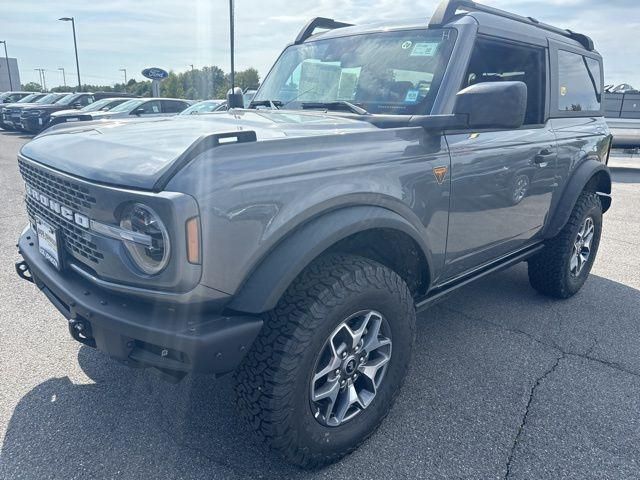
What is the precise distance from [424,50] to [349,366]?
181 centimetres

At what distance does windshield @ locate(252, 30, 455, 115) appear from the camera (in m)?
2.76

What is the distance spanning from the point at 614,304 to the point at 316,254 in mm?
3369

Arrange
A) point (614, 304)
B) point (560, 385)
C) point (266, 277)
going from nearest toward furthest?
point (266, 277) → point (560, 385) → point (614, 304)

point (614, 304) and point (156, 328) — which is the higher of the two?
point (156, 328)

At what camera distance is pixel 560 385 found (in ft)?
9.53

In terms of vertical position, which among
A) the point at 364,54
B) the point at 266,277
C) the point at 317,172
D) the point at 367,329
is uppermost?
the point at 364,54

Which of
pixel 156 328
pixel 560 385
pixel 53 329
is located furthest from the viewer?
pixel 53 329

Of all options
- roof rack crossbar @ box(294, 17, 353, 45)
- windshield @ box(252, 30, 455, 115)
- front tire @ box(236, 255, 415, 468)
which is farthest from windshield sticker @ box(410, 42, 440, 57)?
front tire @ box(236, 255, 415, 468)

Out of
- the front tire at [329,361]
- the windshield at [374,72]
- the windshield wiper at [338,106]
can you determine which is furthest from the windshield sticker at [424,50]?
the front tire at [329,361]

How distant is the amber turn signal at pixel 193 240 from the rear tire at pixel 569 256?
319cm

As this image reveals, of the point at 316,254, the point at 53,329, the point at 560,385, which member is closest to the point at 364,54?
the point at 316,254

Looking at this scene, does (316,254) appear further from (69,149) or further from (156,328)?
(69,149)

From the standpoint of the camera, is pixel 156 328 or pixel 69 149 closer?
pixel 156 328

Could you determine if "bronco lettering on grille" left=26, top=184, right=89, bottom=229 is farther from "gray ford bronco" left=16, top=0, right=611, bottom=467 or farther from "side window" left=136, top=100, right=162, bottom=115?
"side window" left=136, top=100, right=162, bottom=115
